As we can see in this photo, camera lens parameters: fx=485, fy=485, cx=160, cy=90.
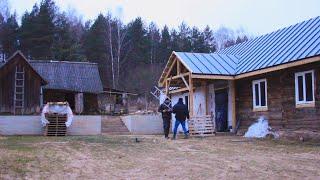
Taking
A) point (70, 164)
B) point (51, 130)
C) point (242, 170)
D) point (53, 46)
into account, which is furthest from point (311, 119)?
point (53, 46)

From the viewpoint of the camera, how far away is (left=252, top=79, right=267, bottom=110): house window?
69.6 ft

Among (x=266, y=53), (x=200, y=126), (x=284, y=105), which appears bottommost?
(x=200, y=126)

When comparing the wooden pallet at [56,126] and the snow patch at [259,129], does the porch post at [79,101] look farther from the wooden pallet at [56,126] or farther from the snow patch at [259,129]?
the snow patch at [259,129]

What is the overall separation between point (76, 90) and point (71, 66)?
4653mm

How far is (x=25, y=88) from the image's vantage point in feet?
120

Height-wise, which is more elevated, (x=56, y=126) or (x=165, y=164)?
(x=56, y=126)

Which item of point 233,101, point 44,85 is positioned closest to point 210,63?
point 233,101

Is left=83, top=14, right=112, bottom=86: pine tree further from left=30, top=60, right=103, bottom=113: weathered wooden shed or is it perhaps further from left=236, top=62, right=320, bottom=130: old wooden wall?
left=236, top=62, right=320, bottom=130: old wooden wall

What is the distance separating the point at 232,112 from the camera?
928 inches

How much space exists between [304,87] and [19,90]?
24.4 metres

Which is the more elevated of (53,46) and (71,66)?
(53,46)

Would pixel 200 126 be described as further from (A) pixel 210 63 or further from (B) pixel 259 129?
(A) pixel 210 63

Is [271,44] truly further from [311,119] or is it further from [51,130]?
[51,130]

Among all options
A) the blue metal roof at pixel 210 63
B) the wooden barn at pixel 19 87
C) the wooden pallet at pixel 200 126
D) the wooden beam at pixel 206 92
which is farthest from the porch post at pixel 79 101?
the wooden pallet at pixel 200 126
